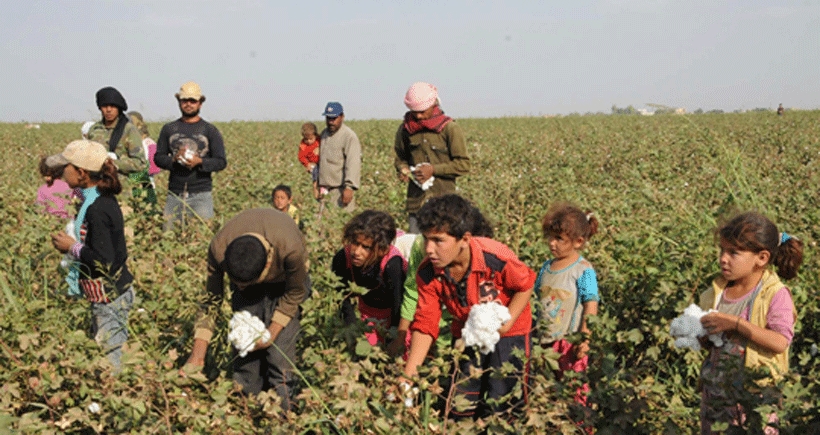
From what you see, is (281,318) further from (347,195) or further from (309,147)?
(309,147)

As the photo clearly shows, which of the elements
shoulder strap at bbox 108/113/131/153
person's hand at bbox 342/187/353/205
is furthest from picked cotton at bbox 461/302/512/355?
person's hand at bbox 342/187/353/205

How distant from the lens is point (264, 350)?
13.0 ft

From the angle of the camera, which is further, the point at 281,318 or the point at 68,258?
the point at 68,258

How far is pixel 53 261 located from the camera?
225 inches

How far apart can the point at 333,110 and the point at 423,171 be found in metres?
2.18

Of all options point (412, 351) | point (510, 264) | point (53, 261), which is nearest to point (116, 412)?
point (412, 351)

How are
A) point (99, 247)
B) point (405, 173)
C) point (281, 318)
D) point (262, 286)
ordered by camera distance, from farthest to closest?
point (405, 173), point (99, 247), point (262, 286), point (281, 318)

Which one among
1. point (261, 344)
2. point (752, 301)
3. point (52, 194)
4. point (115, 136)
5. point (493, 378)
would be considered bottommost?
point (493, 378)

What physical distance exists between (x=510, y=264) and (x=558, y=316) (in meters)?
0.63

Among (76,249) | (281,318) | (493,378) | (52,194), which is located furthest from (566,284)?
(52,194)

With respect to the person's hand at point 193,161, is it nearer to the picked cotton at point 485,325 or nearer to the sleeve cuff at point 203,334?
the sleeve cuff at point 203,334

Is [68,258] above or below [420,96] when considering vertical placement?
below

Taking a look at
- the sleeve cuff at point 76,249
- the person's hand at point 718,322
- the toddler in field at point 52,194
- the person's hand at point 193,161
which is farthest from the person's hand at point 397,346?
the person's hand at point 193,161

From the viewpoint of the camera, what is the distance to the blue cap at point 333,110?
7.86 meters
